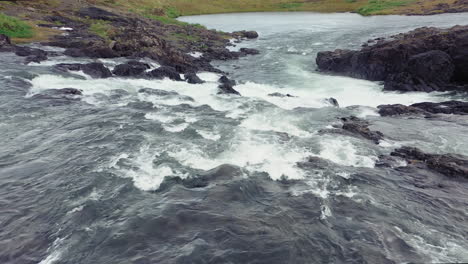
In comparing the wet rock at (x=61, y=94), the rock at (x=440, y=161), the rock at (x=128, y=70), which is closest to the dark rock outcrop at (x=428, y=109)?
the rock at (x=440, y=161)

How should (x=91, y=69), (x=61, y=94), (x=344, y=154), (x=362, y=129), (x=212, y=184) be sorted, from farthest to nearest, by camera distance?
1. (x=91, y=69)
2. (x=61, y=94)
3. (x=362, y=129)
4. (x=344, y=154)
5. (x=212, y=184)

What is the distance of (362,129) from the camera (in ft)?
80.0

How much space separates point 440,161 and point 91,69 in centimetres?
3492

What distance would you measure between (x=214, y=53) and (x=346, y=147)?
44017 millimetres

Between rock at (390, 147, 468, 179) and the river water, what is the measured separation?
835 mm

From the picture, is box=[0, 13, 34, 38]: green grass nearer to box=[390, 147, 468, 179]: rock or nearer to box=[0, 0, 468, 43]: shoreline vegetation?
box=[0, 0, 468, 43]: shoreline vegetation

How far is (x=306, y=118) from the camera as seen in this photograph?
91.4 ft

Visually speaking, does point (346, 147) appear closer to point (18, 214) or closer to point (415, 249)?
point (415, 249)

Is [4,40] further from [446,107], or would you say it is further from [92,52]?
[446,107]

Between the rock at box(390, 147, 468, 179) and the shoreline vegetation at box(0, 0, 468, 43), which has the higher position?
the shoreline vegetation at box(0, 0, 468, 43)

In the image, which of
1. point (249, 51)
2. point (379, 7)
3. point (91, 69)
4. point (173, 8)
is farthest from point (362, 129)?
point (173, 8)

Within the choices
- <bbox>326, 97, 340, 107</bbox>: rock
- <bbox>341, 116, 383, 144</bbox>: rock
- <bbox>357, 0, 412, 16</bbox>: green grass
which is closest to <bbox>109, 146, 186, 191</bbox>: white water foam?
<bbox>341, 116, 383, 144</bbox>: rock

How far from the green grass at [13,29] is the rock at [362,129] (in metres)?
49.5

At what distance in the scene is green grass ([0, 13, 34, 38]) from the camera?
161 ft
